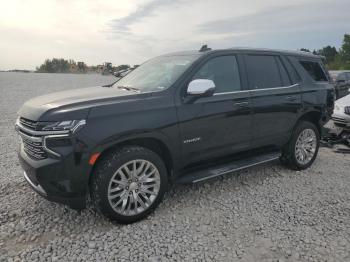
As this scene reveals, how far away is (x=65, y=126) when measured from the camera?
110 inches

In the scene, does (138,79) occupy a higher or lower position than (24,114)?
higher

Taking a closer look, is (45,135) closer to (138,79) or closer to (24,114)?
(24,114)

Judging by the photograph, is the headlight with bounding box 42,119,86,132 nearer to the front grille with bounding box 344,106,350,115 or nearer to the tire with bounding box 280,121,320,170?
the tire with bounding box 280,121,320,170

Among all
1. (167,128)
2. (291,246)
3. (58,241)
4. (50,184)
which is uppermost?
(167,128)

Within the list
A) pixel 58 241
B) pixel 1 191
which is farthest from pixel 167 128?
pixel 1 191

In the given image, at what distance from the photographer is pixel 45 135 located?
2.81 meters

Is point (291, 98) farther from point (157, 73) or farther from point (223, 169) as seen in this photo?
point (157, 73)

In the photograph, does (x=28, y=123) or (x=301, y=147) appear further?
(x=301, y=147)

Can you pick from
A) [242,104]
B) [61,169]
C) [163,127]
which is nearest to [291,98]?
[242,104]

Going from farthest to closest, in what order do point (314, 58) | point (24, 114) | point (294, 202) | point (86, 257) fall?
1. point (314, 58)
2. point (294, 202)
3. point (24, 114)
4. point (86, 257)

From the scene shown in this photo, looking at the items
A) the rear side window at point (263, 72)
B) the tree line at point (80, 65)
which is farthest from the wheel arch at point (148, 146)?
the tree line at point (80, 65)

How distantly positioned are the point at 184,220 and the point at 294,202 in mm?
1511

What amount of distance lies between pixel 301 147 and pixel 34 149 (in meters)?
4.06

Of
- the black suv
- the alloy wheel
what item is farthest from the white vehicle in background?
the alloy wheel
